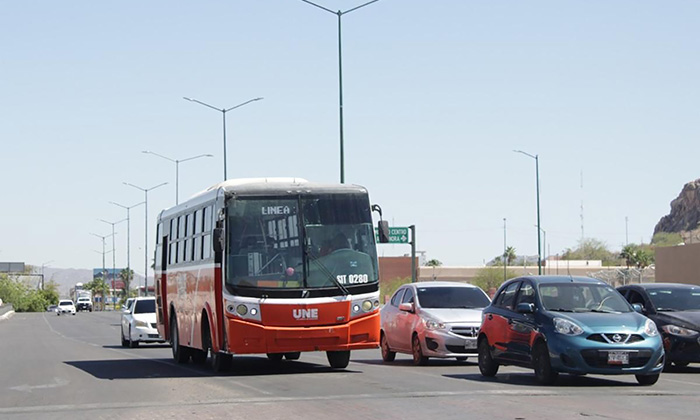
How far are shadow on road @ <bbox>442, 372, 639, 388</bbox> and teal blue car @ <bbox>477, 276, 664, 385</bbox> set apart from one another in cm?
26

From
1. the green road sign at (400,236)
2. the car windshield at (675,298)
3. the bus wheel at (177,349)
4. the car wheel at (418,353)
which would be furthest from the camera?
the green road sign at (400,236)

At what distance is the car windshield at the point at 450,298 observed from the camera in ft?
77.8

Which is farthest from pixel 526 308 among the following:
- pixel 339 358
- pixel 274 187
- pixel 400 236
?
pixel 400 236

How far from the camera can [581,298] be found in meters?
18.1

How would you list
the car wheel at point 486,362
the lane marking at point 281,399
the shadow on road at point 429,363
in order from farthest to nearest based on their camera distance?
the shadow on road at point 429,363
the car wheel at point 486,362
the lane marking at point 281,399

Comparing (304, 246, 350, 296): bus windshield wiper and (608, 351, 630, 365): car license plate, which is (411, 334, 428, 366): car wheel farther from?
(608, 351, 630, 365): car license plate

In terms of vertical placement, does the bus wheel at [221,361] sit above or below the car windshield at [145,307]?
below

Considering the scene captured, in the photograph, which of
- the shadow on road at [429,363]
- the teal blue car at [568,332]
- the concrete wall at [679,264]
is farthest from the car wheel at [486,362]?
the concrete wall at [679,264]

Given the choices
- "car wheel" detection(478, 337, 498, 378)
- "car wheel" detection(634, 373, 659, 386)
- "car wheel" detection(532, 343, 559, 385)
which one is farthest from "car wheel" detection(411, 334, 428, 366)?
"car wheel" detection(634, 373, 659, 386)

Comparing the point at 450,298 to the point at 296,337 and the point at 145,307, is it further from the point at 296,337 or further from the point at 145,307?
the point at 145,307

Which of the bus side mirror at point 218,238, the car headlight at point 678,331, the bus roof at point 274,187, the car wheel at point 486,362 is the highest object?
the bus roof at point 274,187

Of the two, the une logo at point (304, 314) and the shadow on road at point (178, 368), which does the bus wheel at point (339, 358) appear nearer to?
the shadow on road at point (178, 368)

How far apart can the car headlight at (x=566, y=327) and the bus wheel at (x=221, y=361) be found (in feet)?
21.5

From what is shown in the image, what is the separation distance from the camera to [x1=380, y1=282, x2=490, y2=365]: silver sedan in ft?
73.6
